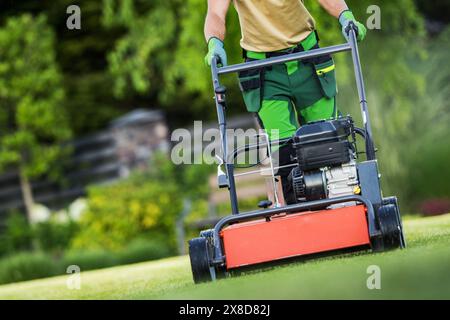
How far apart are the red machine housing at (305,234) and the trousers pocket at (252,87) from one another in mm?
944

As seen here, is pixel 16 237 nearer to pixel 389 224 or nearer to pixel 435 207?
pixel 435 207

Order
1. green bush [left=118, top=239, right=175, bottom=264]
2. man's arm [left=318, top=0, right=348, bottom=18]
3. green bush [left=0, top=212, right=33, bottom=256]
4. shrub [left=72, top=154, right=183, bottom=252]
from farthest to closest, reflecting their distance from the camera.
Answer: green bush [left=0, top=212, right=33, bottom=256] → shrub [left=72, top=154, right=183, bottom=252] → green bush [left=118, top=239, right=175, bottom=264] → man's arm [left=318, top=0, right=348, bottom=18]

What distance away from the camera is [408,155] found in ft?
43.0

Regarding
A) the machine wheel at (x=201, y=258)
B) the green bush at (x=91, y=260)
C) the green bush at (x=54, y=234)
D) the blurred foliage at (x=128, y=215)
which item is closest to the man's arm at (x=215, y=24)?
the machine wheel at (x=201, y=258)

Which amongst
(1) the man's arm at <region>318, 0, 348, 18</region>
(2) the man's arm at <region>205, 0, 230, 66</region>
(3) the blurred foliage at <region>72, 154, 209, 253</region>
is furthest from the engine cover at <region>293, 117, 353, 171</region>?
(3) the blurred foliage at <region>72, 154, 209, 253</region>

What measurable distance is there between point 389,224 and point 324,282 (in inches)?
27.4

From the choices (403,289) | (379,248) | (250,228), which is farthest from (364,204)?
(403,289)

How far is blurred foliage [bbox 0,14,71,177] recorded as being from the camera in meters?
→ 16.2

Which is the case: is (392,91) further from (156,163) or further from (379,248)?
(379,248)

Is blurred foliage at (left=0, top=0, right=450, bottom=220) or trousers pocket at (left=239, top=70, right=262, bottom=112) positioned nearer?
trousers pocket at (left=239, top=70, right=262, bottom=112)

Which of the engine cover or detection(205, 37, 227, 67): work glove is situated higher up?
detection(205, 37, 227, 67): work glove

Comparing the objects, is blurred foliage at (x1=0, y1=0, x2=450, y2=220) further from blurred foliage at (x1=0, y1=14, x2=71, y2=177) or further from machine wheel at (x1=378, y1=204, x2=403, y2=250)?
machine wheel at (x1=378, y1=204, x2=403, y2=250)

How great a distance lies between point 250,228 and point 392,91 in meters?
8.69

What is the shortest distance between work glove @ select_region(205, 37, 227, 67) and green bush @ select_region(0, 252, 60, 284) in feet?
18.7
